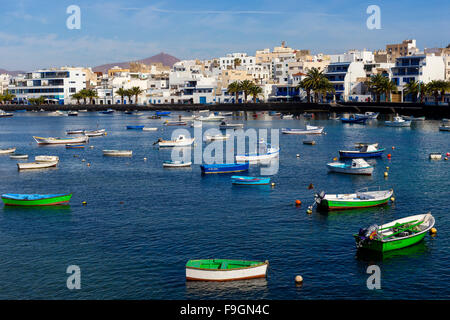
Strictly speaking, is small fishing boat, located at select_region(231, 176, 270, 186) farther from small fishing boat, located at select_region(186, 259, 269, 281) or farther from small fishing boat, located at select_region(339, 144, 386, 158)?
small fishing boat, located at select_region(186, 259, 269, 281)

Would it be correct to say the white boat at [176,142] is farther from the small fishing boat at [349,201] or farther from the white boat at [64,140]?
the small fishing boat at [349,201]

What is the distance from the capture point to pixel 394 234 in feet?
122

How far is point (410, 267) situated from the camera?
111 feet

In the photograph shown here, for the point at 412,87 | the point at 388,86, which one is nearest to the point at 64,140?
the point at 388,86

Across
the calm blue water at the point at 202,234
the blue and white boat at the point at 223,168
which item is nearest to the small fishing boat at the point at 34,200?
the calm blue water at the point at 202,234

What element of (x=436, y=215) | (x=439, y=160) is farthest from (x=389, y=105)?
(x=436, y=215)

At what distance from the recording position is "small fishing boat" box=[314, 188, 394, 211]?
4641 centimetres

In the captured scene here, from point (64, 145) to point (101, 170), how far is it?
3669 cm

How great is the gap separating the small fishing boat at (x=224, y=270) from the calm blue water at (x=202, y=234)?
1.67 ft

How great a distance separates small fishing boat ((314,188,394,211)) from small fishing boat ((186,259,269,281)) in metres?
Result: 16.5

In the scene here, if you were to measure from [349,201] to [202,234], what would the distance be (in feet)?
47.2

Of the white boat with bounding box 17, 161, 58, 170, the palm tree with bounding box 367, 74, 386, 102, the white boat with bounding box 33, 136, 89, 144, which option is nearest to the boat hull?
the white boat with bounding box 17, 161, 58, 170

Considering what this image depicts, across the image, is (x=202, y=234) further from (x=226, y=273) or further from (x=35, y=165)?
(x=35, y=165)
